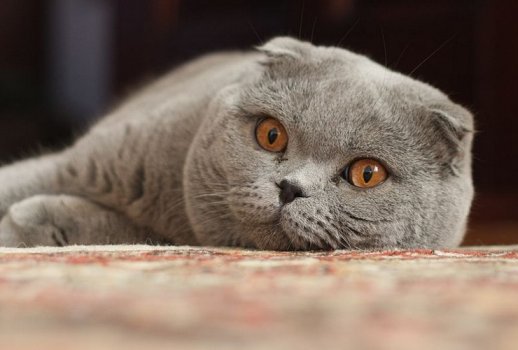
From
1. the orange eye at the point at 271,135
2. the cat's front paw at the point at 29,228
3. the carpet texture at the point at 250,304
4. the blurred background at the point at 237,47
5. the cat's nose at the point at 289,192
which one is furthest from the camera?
the blurred background at the point at 237,47

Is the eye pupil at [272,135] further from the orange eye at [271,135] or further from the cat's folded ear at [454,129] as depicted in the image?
the cat's folded ear at [454,129]

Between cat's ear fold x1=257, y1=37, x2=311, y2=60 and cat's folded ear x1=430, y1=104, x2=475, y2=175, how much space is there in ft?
1.07

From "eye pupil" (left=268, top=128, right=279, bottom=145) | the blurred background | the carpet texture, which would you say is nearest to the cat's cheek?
"eye pupil" (left=268, top=128, right=279, bottom=145)

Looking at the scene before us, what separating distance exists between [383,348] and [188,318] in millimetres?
177

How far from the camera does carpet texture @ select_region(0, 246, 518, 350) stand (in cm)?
54

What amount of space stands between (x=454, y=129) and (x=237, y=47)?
267cm

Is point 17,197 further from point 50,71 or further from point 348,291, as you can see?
point 50,71

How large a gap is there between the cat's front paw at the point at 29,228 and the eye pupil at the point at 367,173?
694mm

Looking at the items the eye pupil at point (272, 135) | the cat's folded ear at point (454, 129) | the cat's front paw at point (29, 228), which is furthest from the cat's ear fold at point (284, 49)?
the cat's front paw at point (29, 228)

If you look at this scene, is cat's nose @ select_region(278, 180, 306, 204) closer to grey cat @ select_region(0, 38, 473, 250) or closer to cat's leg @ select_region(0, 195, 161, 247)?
grey cat @ select_region(0, 38, 473, 250)

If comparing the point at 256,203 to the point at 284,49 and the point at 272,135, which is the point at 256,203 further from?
the point at 284,49

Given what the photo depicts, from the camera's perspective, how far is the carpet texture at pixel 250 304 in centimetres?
54

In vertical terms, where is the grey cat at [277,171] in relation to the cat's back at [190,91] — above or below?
below

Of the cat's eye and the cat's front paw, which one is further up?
the cat's eye
